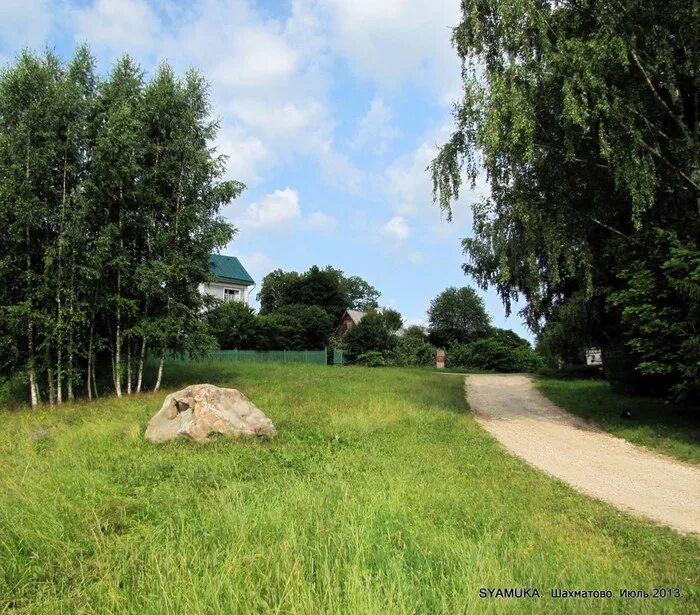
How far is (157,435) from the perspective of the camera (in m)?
9.66

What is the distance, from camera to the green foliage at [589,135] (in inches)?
500

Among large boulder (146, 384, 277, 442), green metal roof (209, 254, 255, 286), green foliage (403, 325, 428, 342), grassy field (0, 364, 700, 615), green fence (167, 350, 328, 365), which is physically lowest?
grassy field (0, 364, 700, 615)

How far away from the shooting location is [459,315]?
74.3m

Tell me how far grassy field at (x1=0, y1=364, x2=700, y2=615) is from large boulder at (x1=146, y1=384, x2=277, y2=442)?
427 millimetres

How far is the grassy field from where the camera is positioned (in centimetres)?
359

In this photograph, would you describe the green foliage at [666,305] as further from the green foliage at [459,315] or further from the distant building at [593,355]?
the green foliage at [459,315]

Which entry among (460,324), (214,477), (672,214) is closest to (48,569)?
(214,477)

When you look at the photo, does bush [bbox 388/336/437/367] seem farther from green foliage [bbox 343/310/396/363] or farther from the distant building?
the distant building

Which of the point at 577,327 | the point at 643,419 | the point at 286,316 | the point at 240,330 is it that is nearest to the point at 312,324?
the point at 286,316

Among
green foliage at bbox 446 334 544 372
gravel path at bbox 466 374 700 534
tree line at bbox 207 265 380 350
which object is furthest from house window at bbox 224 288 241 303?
gravel path at bbox 466 374 700 534

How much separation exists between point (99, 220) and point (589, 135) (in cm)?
1532

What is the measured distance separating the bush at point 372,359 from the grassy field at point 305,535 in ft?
127

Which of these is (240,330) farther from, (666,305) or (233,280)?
(666,305)

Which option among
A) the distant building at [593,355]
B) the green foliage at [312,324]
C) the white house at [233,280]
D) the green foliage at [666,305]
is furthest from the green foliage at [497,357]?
the green foliage at [666,305]
